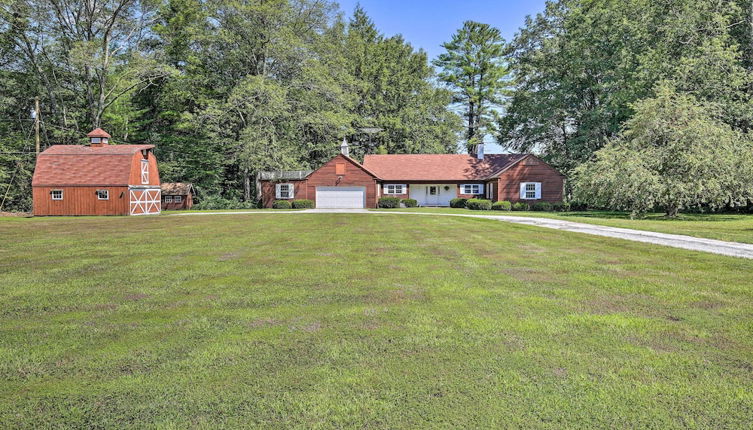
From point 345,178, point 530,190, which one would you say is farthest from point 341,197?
point 530,190

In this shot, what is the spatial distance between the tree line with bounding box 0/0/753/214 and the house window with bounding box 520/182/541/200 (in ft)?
8.68

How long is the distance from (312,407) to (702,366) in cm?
312

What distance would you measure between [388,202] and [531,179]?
41.4 feet

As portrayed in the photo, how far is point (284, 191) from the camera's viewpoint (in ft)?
123

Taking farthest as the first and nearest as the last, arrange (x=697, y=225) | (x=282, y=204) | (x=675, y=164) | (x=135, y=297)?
1. (x=282, y=204)
2. (x=675, y=164)
3. (x=697, y=225)
4. (x=135, y=297)

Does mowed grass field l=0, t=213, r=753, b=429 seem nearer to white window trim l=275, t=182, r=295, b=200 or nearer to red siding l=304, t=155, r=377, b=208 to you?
red siding l=304, t=155, r=377, b=208

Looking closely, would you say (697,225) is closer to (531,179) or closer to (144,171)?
(531,179)

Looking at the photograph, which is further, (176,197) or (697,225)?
(176,197)

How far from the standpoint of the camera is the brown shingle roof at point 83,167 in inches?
1102

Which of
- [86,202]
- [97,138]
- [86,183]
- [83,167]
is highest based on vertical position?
[97,138]

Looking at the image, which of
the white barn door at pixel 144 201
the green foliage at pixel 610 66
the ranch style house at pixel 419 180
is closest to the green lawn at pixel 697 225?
the green foliage at pixel 610 66

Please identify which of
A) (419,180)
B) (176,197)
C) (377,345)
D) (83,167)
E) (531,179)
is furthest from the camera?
(419,180)

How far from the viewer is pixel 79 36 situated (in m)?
Answer: 34.8

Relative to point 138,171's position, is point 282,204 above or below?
below
